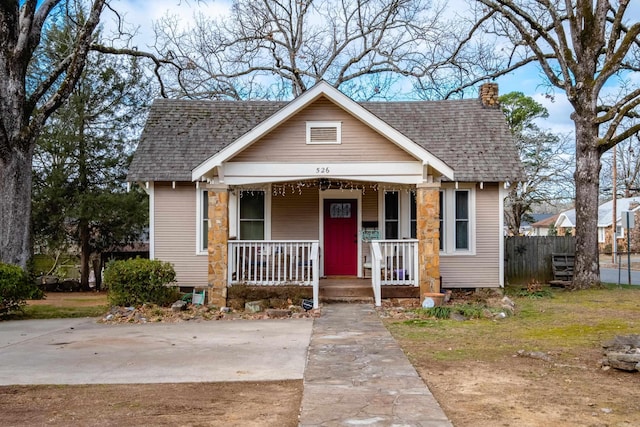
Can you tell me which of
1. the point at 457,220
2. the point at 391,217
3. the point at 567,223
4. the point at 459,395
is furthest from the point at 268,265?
the point at 567,223

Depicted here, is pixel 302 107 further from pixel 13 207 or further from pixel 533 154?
pixel 533 154

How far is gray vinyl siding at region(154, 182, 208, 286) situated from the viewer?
15.0m

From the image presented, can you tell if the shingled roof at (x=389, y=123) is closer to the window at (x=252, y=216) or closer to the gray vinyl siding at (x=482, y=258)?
the gray vinyl siding at (x=482, y=258)

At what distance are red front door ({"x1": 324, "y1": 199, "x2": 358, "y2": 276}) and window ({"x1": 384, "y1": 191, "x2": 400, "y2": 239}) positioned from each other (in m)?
0.81

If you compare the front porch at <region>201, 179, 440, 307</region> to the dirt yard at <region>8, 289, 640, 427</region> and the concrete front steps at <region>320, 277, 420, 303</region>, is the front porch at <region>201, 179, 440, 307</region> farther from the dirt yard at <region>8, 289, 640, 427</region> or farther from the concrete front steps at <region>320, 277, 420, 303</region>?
the dirt yard at <region>8, 289, 640, 427</region>

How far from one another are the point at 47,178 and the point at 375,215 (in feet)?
40.8

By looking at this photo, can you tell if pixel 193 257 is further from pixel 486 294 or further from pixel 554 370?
pixel 554 370

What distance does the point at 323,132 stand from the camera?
12711 mm

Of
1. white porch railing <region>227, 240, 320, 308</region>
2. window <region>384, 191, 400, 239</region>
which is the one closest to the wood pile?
white porch railing <region>227, 240, 320, 308</region>

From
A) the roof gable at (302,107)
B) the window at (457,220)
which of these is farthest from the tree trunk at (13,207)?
the window at (457,220)

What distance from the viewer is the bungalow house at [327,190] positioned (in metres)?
12.5

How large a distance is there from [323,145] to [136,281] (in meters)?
5.05

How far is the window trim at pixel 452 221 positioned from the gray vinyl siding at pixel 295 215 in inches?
135

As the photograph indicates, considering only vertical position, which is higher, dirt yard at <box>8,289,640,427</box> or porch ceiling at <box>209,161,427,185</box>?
porch ceiling at <box>209,161,427,185</box>
